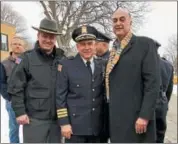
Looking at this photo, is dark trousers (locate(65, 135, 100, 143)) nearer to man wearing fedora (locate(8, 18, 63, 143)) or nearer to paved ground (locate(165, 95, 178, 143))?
man wearing fedora (locate(8, 18, 63, 143))

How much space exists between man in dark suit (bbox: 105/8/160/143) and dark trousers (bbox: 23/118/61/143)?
2.36 ft

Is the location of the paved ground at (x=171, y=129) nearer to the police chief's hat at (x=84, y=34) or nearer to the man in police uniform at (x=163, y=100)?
the man in police uniform at (x=163, y=100)

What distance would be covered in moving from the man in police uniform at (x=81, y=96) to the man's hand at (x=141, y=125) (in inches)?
18.0

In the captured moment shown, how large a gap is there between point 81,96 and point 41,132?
2.25ft

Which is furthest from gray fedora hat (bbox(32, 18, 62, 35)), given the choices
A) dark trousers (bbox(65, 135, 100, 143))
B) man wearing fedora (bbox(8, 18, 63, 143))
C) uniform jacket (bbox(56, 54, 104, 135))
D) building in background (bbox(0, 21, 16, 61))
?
building in background (bbox(0, 21, 16, 61))

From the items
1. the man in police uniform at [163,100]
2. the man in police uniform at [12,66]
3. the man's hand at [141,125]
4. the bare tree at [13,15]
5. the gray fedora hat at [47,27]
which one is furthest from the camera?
the bare tree at [13,15]

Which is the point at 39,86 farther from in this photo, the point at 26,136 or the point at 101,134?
the point at 101,134

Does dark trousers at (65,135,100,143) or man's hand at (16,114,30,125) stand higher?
man's hand at (16,114,30,125)

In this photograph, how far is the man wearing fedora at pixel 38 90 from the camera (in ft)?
12.3

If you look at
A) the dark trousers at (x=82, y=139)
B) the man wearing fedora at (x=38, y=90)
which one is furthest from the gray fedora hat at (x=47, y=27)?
the dark trousers at (x=82, y=139)

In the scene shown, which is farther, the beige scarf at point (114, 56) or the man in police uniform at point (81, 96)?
the man in police uniform at point (81, 96)

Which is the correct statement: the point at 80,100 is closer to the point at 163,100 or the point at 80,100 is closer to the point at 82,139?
the point at 82,139

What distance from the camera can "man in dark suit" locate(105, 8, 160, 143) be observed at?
3307mm

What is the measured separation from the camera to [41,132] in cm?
385
